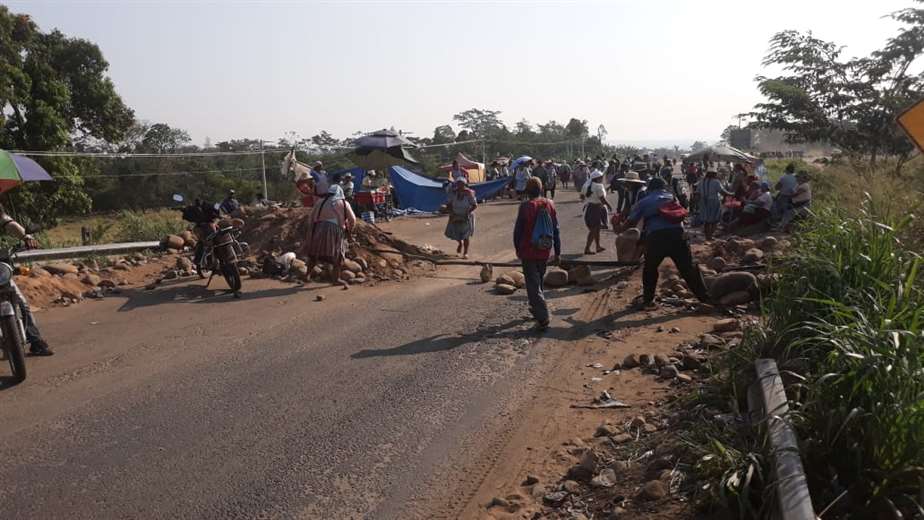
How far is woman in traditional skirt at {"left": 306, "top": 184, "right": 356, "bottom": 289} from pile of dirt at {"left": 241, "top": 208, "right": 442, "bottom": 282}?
62cm

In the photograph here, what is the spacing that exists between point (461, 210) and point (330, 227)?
2999 mm

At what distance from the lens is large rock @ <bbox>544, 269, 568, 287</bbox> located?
1029cm

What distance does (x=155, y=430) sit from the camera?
203 inches

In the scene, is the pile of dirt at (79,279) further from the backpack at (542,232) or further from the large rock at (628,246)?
the large rock at (628,246)

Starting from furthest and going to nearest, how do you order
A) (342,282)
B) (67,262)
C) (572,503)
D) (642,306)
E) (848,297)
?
(67,262), (342,282), (642,306), (848,297), (572,503)

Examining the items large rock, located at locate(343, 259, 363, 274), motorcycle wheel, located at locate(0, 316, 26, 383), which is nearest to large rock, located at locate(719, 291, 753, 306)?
large rock, located at locate(343, 259, 363, 274)

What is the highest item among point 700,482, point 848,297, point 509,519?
point 848,297

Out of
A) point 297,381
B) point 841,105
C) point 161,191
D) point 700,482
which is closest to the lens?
point 700,482

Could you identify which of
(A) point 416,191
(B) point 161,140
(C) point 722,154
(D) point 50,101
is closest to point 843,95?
(C) point 722,154

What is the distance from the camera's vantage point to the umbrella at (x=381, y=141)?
23.4 metres

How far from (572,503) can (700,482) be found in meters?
0.72

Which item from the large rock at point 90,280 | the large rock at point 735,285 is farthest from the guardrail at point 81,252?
the large rock at point 735,285

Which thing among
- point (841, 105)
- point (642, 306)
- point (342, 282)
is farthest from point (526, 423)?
point (841, 105)

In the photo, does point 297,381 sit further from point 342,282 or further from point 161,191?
point 161,191
